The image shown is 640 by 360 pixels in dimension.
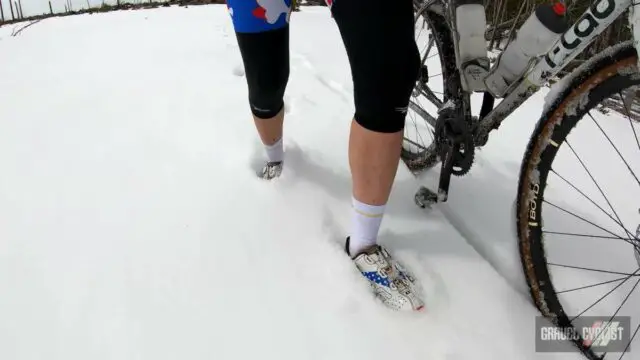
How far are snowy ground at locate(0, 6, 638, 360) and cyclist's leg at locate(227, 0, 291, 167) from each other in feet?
0.67

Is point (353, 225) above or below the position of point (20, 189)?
above

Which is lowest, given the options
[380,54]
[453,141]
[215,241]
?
[215,241]

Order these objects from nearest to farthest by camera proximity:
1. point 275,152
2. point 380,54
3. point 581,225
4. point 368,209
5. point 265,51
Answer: point 380,54 < point 368,209 < point 265,51 < point 581,225 < point 275,152

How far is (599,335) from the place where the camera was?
0.85 meters

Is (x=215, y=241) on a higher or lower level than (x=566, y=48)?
lower

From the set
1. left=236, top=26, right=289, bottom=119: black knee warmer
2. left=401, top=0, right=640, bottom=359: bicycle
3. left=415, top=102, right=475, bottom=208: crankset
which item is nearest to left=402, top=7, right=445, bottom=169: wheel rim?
left=401, top=0, right=640, bottom=359: bicycle

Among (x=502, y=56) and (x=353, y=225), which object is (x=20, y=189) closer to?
(x=353, y=225)

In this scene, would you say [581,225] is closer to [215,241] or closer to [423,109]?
[423,109]

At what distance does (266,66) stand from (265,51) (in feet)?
0.13

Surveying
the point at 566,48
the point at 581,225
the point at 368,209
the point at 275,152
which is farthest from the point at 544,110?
the point at 275,152

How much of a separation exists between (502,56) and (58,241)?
108 centimetres

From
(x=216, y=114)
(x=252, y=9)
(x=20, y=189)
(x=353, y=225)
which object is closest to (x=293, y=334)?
(x=353, y=225)

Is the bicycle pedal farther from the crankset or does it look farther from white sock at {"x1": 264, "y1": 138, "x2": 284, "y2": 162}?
white sock at {"x1": 264, "y1": 138, "x2": 284, "y2": 162}

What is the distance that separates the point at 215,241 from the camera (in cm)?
103
